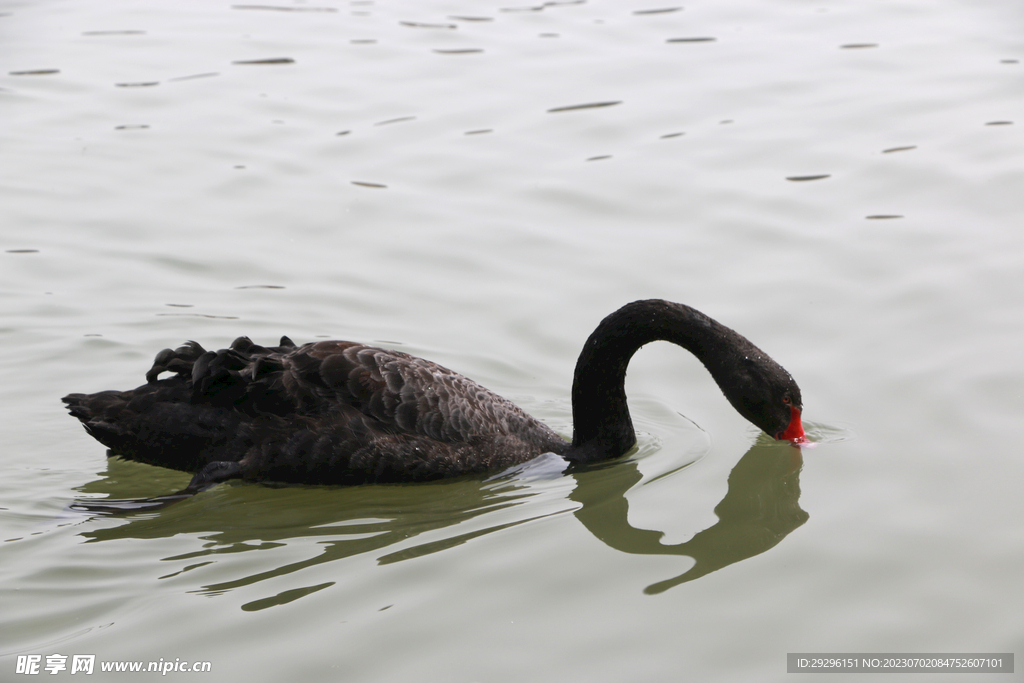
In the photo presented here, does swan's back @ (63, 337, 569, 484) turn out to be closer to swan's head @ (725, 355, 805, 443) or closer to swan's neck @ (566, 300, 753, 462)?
swan's neck @ (566, 300, 753, 462)

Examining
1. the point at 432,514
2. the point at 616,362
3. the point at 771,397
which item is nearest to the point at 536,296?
the point at 616,362

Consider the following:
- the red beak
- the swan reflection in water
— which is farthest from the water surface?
the red beak

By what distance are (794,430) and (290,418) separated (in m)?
2.58

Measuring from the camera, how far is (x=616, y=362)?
6.09m

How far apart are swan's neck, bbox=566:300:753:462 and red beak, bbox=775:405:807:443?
0.41 metres

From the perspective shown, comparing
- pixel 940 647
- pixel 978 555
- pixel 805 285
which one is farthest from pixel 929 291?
pixel 940 647

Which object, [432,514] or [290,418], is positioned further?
[290,418]

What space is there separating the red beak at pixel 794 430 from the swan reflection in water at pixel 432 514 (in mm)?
163

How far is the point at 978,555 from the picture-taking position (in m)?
4.96

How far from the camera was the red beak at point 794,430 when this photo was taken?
19.2 ft

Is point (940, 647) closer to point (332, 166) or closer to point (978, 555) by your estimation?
point (978, 555)

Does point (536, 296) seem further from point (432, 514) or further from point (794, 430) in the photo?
point (432, 514)

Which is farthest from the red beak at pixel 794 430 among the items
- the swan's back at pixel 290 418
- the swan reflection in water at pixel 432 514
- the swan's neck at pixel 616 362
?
the swan's back at pixel 290 418

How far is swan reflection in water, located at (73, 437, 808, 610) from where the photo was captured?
5.00m
